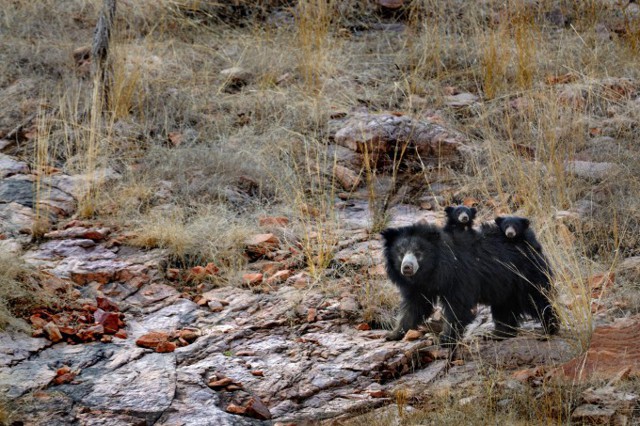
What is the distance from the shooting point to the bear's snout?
16.4 ft

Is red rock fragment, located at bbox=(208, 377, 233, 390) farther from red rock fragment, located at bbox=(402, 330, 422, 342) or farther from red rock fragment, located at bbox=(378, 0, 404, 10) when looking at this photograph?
red rock fragment, located at bbox=(378, 0, 404, 10)

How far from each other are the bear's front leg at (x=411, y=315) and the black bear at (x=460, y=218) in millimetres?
491

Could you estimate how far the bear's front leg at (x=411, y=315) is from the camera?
17.4 ft

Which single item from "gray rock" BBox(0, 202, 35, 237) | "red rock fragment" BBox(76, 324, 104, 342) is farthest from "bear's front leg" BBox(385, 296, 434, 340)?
"gray rock" BBox(0, 202, 35, 237)

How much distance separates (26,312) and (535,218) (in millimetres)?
3871

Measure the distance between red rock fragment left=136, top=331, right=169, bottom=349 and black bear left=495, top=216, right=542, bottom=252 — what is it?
2245 mm

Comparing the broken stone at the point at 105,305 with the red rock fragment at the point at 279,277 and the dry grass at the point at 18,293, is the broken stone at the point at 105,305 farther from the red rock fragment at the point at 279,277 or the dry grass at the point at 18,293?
the red rock fragment at the point at 279,277

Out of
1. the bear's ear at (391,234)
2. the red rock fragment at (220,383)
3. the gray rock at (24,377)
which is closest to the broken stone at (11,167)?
the gray rock at (24,377)

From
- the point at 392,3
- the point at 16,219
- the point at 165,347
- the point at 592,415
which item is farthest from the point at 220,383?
the point at 392,3

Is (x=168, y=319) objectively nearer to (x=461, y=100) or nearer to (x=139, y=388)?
(x=139, y=388)

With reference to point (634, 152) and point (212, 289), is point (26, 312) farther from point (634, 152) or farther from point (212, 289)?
point (634, 152)

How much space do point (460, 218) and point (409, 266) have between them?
22.2 inches

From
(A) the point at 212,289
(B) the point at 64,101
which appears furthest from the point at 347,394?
(B) the point at 64,101

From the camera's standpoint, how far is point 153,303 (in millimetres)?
6070
